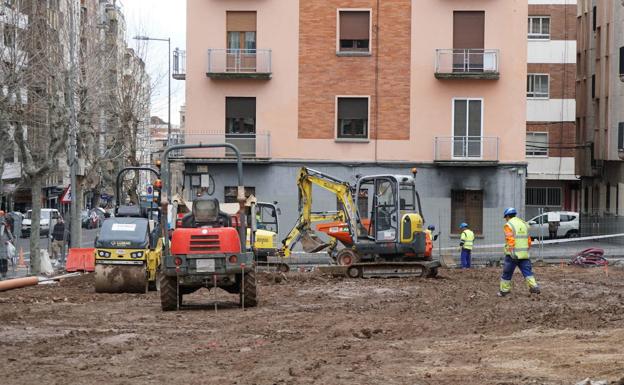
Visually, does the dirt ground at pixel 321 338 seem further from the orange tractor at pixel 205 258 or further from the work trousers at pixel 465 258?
the work trousers at pixel 465 258

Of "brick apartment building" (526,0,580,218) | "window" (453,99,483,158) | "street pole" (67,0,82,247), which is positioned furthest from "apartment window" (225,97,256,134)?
"brick apartment building" (526,0,580,218)

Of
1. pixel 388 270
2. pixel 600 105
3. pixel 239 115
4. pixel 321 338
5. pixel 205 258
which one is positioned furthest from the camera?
pixel 600 105

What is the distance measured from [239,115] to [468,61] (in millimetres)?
8836

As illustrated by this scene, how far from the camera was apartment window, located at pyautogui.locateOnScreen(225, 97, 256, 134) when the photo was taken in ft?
139

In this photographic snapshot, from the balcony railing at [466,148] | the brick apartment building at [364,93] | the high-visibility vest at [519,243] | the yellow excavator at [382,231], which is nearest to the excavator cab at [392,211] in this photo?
the yellow excavator at [382,231]

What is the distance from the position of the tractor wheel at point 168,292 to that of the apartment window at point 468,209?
24.0 m

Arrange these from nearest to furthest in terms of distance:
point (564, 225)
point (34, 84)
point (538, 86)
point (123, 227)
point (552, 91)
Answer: point (123, 227) → point (34, 84) → point (564, 225) → point (552, 91) → point (538, 86)

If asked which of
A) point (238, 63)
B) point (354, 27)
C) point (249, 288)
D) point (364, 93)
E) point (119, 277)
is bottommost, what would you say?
point (119, 277)

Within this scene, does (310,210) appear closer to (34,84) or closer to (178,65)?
(34,84)

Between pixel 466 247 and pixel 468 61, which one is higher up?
pixel 468 61

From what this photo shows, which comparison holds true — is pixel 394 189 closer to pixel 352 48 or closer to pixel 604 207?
pixel 352 48

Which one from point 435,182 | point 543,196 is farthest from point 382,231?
point 543,196

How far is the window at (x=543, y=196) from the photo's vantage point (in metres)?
61.7

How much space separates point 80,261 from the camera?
3241 centimetres
